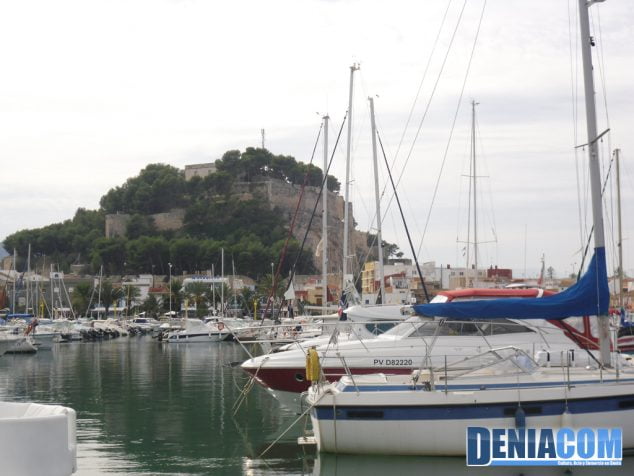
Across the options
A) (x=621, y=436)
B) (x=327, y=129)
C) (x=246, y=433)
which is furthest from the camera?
(x=327, y=129)

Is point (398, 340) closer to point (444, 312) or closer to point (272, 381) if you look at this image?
point (272, 381)

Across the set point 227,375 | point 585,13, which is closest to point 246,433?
point 585,13

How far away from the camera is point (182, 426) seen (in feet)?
58.6

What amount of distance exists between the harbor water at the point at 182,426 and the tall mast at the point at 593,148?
2016mm

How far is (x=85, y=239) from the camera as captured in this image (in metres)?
133

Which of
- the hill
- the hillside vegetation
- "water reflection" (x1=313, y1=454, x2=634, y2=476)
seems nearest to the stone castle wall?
the hill

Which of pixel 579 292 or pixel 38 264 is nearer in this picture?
pixel 579 292

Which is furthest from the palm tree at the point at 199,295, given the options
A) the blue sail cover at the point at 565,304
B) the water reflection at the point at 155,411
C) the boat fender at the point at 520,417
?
the boat fender at the point at 520,417

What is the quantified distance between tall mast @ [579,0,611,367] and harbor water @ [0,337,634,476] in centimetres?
202

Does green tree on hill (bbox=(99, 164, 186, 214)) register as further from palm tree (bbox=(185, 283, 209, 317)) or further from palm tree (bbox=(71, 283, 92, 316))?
palm tree (bbox=(185, 283, 209, 317))

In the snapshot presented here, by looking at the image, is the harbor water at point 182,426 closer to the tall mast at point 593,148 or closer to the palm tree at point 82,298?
the tall mast at point 593,148

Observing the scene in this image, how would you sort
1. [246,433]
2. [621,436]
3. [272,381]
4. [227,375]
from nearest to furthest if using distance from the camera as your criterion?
[621,436] < [246,433] < [272,381] < [227,375]

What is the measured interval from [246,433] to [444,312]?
5.11 meters

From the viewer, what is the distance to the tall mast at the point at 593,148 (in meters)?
13.8
